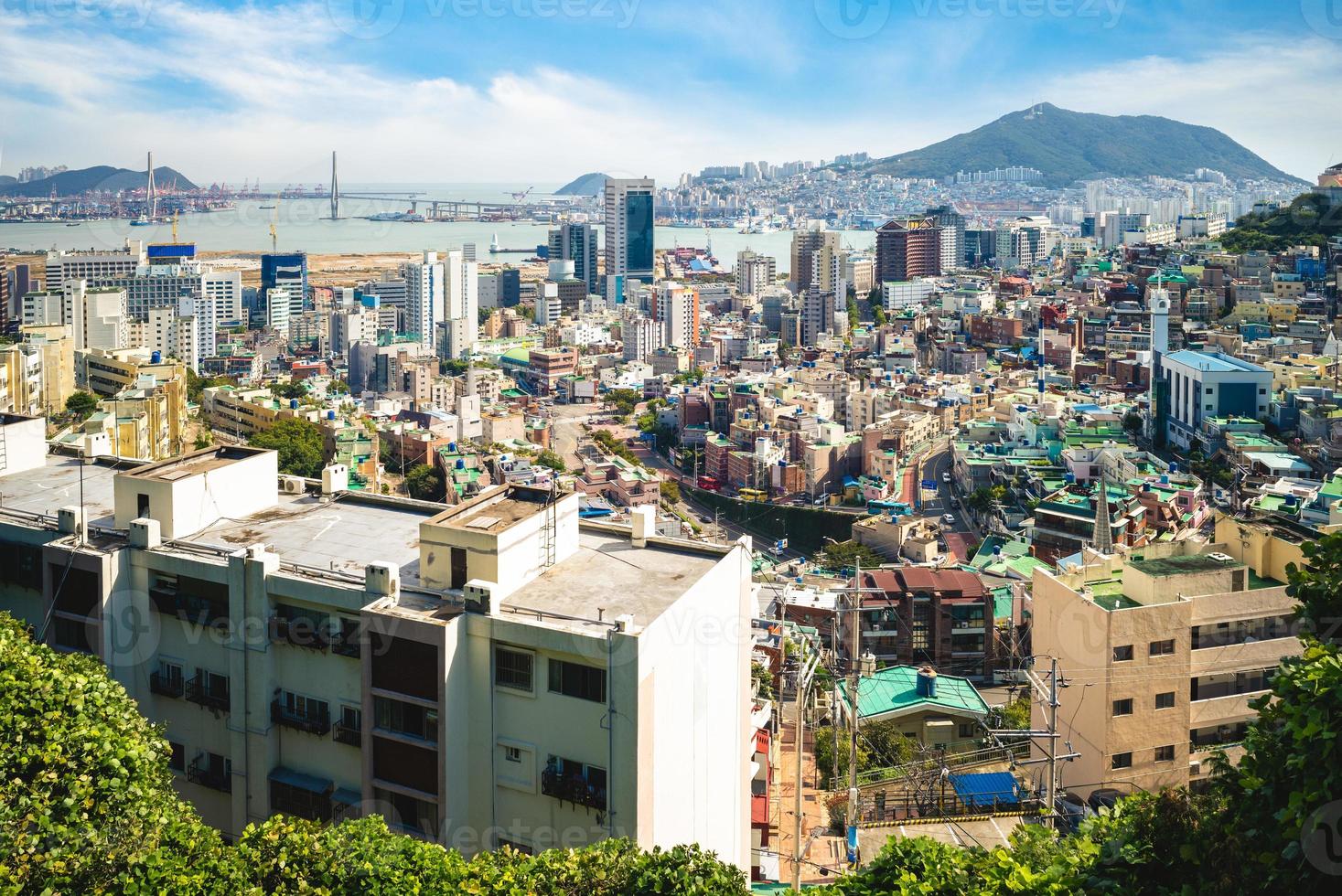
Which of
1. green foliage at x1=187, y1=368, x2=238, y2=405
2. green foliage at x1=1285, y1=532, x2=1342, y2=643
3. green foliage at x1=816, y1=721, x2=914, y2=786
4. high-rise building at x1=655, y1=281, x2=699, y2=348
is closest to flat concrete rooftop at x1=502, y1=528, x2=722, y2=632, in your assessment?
green foliage at x1=1285, y1=532, x2=1342, y2=643

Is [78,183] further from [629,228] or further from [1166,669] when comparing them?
[1166,669]

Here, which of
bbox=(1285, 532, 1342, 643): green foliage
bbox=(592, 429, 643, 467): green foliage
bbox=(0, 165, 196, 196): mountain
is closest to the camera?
bbox=(1285, 532, 1342, 643): green foliage

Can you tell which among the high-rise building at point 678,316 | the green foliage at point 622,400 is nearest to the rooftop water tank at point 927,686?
the green foliage at point 622,400

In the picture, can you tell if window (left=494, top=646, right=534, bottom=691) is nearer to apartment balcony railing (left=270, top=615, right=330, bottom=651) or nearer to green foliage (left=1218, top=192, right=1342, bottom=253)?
apartment balcony railing (left=270, top=615, right=330, bottom=651)

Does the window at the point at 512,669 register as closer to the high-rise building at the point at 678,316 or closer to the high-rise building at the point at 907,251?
the high-rise building at the point at 678,316

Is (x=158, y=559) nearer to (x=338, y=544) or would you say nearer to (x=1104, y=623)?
(x=338, y=544)

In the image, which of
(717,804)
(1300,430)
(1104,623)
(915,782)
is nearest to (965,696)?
(915,782)

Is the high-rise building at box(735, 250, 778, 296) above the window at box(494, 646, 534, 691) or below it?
above
